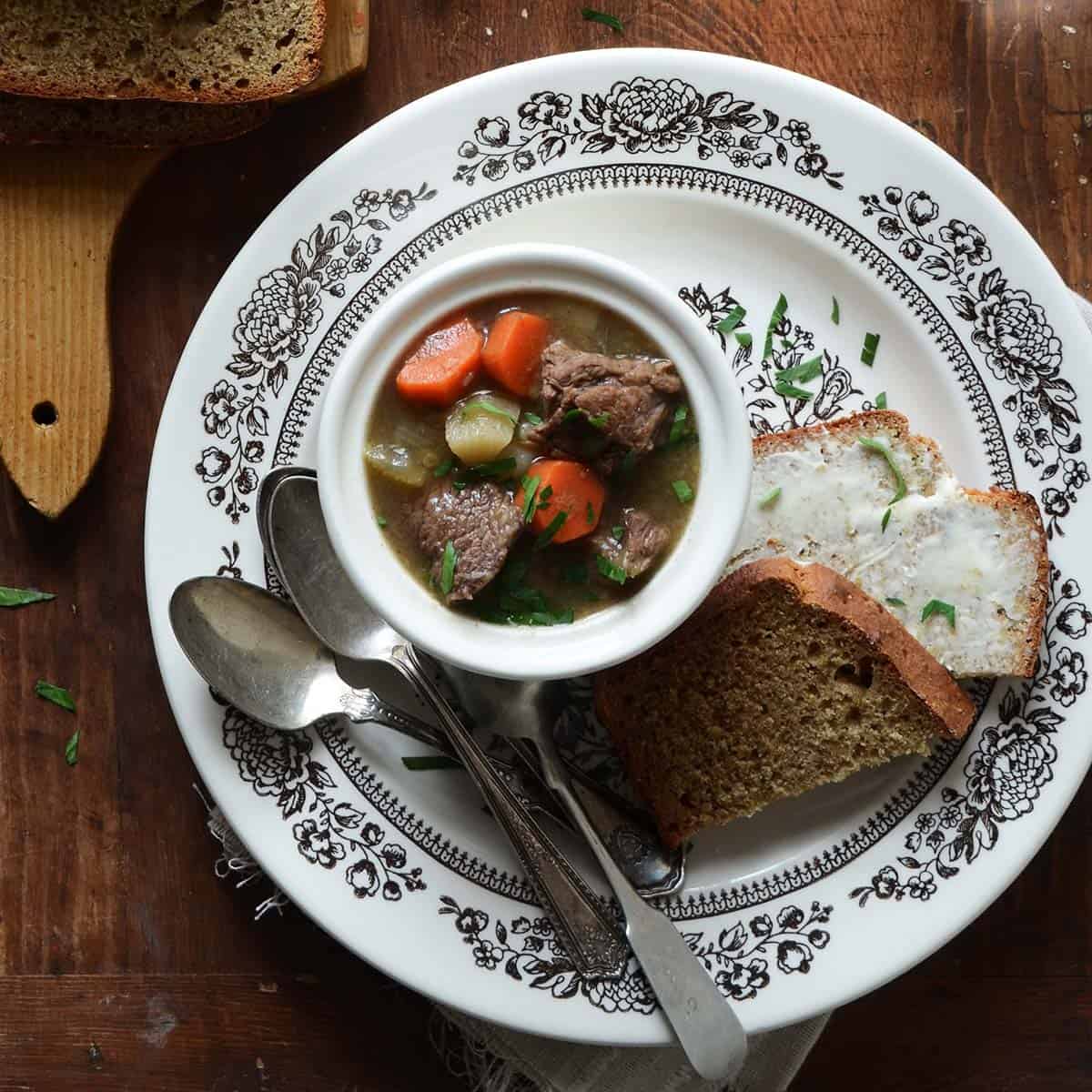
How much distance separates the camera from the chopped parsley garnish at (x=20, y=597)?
Result: 340 centimetres

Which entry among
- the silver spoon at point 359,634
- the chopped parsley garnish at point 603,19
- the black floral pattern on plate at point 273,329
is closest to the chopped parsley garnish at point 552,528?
the silver spoon at point 359,634

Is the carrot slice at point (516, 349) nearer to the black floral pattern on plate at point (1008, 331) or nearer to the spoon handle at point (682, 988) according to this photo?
the black floral pattern on plate at point (1008, 331)

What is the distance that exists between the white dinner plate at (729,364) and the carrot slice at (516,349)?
0.53m

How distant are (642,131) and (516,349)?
868mm

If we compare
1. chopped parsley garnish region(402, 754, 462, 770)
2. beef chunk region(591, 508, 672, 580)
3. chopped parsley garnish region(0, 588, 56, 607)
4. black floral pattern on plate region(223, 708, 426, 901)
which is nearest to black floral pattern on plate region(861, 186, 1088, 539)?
beef chunk region(591, 508, 672, 580)

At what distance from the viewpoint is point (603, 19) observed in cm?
332

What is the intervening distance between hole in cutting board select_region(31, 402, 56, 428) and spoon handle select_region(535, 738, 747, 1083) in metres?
1.98

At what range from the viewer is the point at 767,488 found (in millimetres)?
3059

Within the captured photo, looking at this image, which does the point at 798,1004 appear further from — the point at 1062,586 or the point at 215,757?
the point at 215,757

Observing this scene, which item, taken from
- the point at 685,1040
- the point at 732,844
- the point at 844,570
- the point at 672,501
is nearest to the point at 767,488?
the point at 844,570

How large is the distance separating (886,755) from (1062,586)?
65 cm

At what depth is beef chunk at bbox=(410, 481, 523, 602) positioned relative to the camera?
8.44 feet

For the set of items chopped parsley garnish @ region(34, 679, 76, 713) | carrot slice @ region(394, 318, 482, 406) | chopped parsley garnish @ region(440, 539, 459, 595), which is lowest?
chopped parsley garnish @ region(34, 679, 76, 713)

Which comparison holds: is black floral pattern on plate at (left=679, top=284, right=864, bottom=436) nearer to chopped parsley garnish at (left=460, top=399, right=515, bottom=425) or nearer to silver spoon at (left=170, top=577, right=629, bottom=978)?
chopped parsley garnish at (left=460, top=399, right=515, bottom=425)
